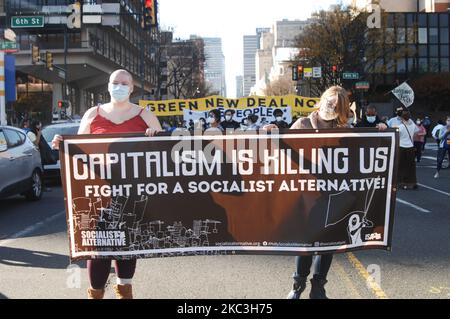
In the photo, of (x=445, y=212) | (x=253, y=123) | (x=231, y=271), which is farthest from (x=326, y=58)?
(x=231, y=271)

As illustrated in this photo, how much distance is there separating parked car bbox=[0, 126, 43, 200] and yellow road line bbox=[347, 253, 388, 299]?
6.41 meters

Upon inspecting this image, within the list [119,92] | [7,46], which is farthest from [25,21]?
[119,92]

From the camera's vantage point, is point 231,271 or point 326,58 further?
point 326,58

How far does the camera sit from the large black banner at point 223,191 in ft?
14.4

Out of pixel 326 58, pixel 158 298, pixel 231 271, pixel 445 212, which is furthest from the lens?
pixel 326 58

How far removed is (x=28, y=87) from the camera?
163 ft

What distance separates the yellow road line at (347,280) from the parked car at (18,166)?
20.9ft

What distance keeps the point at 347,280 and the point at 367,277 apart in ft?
0.80

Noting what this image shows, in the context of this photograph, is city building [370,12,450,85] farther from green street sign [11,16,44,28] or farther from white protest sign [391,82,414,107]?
green street sign [11,16,44,28]

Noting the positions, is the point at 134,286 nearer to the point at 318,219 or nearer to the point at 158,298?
the point at 158,298

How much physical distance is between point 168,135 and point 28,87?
160 ft

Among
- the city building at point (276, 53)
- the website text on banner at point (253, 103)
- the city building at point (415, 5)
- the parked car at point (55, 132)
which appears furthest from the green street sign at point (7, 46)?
the city building at point (276, 53)

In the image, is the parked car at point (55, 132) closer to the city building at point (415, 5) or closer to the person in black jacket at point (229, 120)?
the person in black jacket at point (229, 120)
